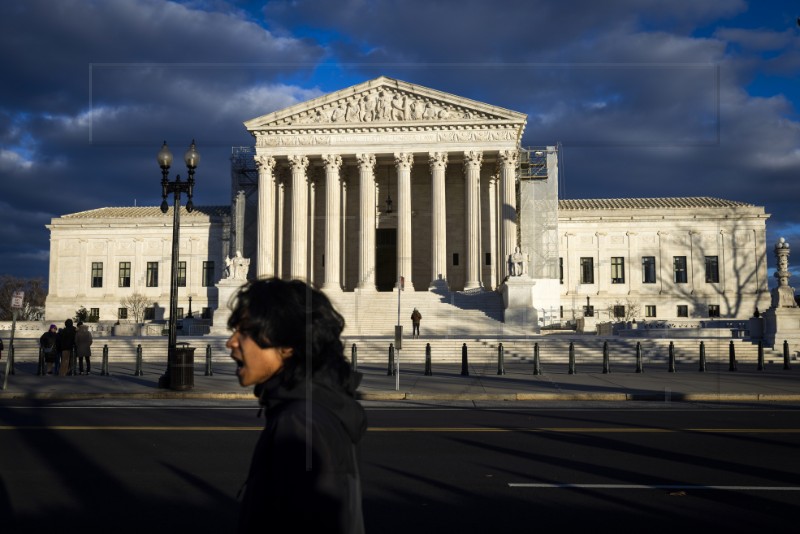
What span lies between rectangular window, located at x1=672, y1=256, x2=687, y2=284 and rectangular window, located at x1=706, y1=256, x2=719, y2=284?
200 centimetres

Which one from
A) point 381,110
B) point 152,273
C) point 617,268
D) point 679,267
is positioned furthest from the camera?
point 152,273

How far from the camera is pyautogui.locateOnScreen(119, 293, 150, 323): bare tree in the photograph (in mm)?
64938

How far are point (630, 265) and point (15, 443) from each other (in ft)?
200

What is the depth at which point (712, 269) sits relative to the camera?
213 feet

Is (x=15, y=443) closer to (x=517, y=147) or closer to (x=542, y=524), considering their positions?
(x=542, y=524)

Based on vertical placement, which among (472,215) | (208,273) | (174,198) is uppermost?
(472,215)

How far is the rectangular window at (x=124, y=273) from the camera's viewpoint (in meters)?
68.5

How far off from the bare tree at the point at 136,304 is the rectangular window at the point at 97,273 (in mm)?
3502

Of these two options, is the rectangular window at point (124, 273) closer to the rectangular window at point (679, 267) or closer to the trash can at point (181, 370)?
the rectangular window at point (679, 267)

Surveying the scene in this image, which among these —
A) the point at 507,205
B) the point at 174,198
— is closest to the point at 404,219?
the point at 507,205

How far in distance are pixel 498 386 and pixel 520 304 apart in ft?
79.7

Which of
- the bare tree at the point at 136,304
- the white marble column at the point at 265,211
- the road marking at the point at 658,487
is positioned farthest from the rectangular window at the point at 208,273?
the road marking at the point at 658,487

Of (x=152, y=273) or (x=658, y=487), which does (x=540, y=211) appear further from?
(x=658, y=487)

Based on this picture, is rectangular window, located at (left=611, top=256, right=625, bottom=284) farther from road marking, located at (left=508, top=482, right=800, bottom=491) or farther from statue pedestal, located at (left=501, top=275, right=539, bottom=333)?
road marking, located at (left=508, top=482, right=800, bottom=491)
